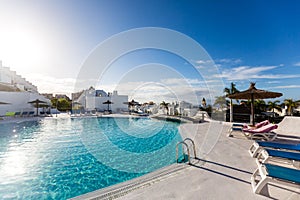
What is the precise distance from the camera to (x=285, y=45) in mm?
11828

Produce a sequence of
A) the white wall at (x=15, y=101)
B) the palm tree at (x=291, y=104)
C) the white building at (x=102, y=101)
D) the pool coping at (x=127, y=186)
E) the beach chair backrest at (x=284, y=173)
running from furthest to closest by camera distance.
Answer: the white building at (x=102, y=101), the white wall at (x=15, y=101), the palm tree at (x=291, y=104), the pool coping at (x=127, y=186), the beach chair backrest at (x=284, y=173)

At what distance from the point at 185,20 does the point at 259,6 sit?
390 cm

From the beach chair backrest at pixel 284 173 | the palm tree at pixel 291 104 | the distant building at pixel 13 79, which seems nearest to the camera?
the beach chair backrest at pixel 284 173

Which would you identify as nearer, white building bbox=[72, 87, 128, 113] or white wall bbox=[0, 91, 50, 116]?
white wall bbox=[0, 91, 50, 116]

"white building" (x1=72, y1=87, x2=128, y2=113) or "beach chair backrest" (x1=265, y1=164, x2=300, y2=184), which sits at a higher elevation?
"white building" (x1=72, y1=87, x2=128, y2=113)

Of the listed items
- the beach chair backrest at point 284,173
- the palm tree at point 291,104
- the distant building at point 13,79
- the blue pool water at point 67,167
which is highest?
the distant building at point 13,79

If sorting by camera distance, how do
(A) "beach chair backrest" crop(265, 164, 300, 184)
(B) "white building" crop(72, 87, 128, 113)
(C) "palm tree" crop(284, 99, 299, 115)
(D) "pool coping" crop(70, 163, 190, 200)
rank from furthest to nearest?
(B) "white building" crop(72, 87, 128, 113) < (C) "palm tree" crop(284, 99, 299, 115) < (D) "pool coping" crop(70, 163, 190, 200) < (A) "beach chair backrest" crop(265, 164, 300, 184)

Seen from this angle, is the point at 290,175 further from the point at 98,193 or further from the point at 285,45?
the point at 285,45

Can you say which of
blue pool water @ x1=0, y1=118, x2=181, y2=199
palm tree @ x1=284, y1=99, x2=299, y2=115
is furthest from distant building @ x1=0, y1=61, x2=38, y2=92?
palm tree @ x1=284, y1=99, x2=299, y2=115

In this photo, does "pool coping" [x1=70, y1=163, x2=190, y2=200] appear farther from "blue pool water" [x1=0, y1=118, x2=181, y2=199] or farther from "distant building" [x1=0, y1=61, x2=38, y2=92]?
"distant building" [x1=0, y1=61, x2=38, y2=92]

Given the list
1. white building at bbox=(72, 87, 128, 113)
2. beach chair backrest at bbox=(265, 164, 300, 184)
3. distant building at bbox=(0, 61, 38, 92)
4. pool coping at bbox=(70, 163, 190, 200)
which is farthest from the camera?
distant building at bbox=(0, 61, 38, 92)

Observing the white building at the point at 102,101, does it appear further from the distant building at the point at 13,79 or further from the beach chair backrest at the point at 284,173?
the beach chair backrest at the point at 284,173

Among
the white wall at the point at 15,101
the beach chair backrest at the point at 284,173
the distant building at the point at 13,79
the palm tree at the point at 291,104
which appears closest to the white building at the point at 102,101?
the white wall at the point at 15,101

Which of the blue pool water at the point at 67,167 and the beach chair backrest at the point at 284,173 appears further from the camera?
the blue pool water at the point at 67,167
